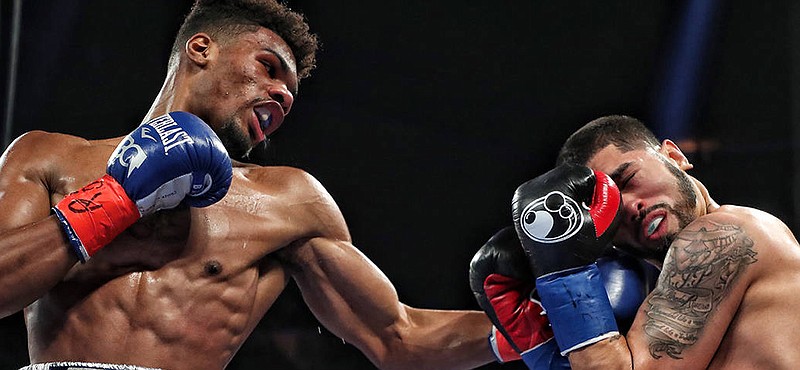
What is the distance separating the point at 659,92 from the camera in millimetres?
5734

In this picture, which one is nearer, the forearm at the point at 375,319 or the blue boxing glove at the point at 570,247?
the blue boxing glove at the point at 570,247

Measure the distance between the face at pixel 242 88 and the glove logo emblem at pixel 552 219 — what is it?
77cm

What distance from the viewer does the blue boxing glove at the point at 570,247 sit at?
6.59 feet

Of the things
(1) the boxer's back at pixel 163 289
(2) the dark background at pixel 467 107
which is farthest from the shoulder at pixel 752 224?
(2) the dark background at pixel 467 107

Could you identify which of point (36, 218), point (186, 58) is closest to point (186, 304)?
point (36, 218)

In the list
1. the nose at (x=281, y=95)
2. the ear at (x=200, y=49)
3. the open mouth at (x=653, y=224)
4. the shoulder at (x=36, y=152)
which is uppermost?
the ear at (x=200, y=49)

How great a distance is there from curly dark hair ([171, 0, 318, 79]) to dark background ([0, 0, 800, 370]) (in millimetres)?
2397

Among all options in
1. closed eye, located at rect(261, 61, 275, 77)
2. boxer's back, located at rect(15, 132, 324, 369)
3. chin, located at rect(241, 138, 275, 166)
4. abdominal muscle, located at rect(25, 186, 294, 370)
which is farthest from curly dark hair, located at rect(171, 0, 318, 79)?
chin, located at rect(241, 138, 275, 166)

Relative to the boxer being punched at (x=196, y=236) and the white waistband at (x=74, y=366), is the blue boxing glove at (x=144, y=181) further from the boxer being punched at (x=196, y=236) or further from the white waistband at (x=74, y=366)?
the white waistband at (x=74, y=366)

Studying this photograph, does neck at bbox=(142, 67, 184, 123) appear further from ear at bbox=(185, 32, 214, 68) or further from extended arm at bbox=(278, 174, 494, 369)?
extended arm at bbox=(278, 174, 494, 369)

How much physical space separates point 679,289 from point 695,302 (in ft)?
0.14

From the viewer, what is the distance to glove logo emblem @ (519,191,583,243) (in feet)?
6.66

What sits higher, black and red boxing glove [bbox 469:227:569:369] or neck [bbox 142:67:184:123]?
neck [bbox 142:67:184:123]

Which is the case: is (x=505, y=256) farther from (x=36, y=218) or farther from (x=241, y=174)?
(x=36, y=218)
